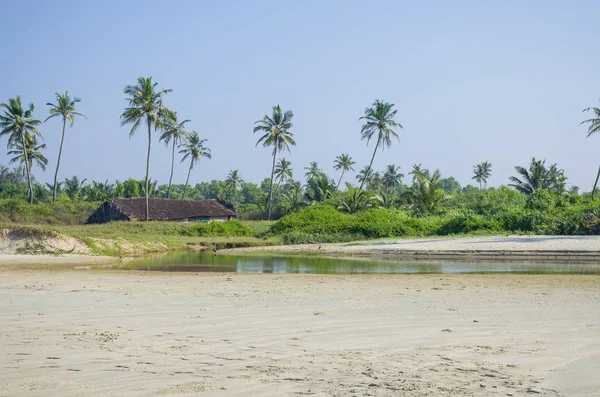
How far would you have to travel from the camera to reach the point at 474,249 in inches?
1166

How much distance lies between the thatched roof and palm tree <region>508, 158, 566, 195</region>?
2853cm

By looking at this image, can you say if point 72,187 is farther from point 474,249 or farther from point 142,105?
point 474,249

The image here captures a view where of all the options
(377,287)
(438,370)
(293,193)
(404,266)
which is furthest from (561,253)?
(293,193)

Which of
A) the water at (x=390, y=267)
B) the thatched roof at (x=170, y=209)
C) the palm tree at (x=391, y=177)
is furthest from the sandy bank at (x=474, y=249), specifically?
the palm tree at (x=391, y=177)

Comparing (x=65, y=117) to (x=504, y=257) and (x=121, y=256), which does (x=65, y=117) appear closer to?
(x=121, y=256)

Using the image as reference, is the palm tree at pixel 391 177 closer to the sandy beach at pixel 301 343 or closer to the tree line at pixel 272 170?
the tree line at pixel 272 170

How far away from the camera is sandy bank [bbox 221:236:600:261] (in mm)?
27172

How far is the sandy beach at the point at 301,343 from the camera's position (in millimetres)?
5582

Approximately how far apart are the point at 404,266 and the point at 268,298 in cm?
1290

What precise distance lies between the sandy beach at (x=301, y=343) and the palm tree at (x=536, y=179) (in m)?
44.1

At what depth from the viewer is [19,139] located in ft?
193

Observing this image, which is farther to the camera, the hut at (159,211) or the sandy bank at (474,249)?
the hut at (159,211)

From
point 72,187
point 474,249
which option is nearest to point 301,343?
point 474,249

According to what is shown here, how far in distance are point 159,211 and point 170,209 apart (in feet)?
5.40
